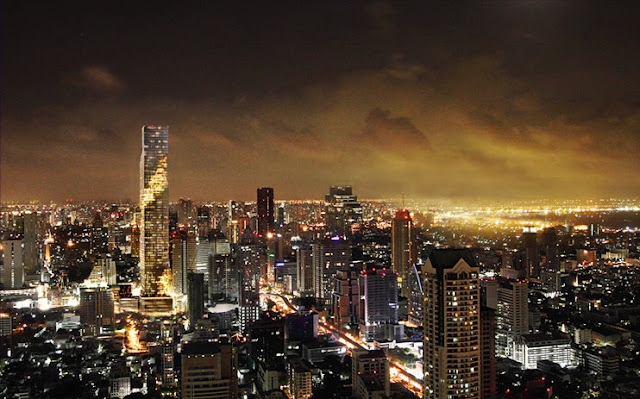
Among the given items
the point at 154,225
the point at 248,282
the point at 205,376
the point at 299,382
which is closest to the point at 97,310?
the point at 248,282

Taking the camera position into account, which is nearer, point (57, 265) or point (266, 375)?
A: point (266, 375)

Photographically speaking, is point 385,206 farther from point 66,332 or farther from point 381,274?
point 66,332

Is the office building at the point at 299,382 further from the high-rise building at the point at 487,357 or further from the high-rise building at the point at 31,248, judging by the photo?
the high-rise building at the point at 31,248

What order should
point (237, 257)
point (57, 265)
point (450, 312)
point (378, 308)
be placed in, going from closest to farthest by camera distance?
point (450, 312), point (378, 308), point (57, 265), point (237, 257)

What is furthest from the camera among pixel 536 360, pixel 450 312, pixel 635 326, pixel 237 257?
pixel 237 257

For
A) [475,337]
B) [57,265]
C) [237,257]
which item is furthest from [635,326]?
[57,265]

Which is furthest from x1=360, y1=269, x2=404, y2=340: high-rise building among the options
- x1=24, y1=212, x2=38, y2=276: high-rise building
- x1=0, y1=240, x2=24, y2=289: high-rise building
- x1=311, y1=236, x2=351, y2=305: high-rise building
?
x1=0, y1=240, x2=24, y2=289: high-rise building

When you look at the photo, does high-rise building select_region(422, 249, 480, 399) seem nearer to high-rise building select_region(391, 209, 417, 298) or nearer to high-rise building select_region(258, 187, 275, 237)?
high-rise building select_region(391, 209, 417, 298)
